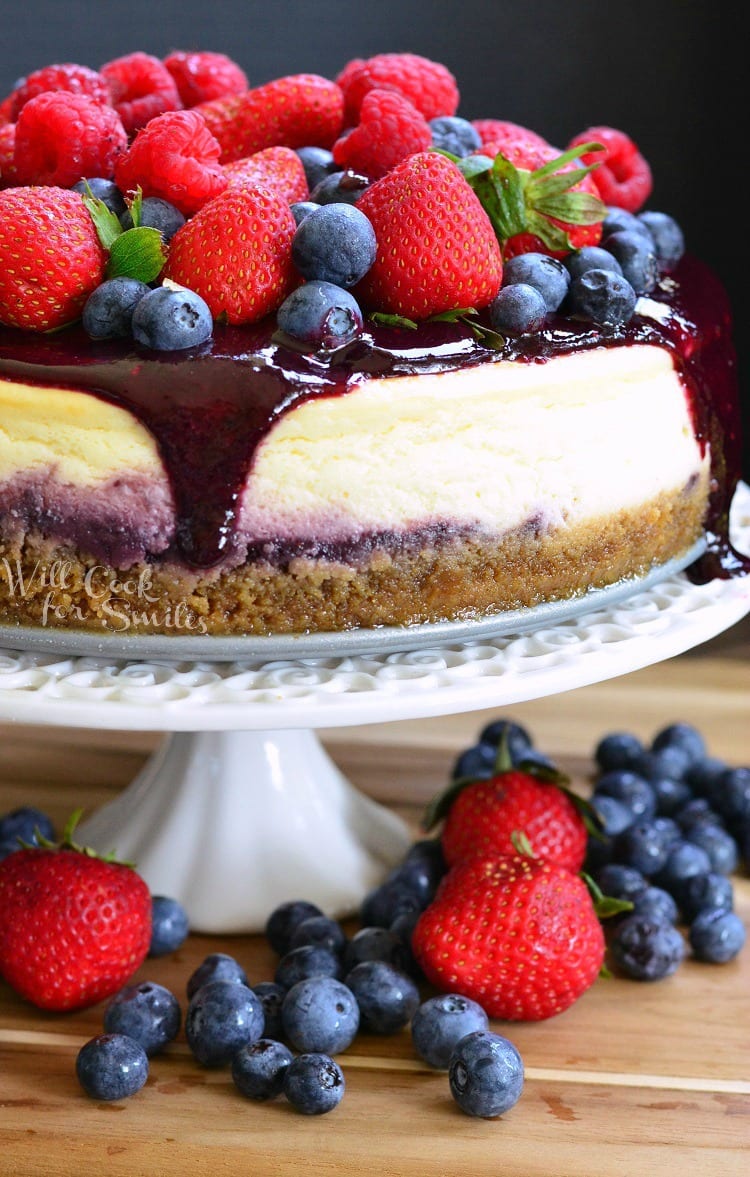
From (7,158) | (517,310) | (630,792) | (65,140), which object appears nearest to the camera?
(517,310)

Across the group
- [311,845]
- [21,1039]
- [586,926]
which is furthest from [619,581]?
[21,1039]

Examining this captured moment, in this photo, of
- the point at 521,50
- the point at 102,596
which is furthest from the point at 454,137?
the point at 521,50

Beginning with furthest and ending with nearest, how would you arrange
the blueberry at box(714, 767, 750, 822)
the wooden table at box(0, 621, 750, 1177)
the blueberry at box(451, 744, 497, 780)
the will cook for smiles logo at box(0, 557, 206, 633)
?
the blueberry at box(451, 744, 497, 780), the blueberry at box(714, 767, 750, 822), the will cook for smiles logo at box(0, 557, 206, 633), the wooden table at box(0, 621, 750, 1177)

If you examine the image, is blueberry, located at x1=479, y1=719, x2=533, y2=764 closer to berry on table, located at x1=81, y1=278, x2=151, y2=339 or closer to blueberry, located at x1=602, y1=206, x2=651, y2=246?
blueberry, located at x1=602, y1=206, x2=651, y2=246

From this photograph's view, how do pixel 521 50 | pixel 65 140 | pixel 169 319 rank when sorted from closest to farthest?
pixel 169 319, pixel 65 140, pixel 521 50

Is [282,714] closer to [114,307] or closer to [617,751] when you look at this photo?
[114,307]

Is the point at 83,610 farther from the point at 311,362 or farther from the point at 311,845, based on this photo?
the point at 311,845

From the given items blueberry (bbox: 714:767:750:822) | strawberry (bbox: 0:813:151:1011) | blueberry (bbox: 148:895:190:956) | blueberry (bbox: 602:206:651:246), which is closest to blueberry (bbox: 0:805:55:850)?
blueberry (bbox: 148:895:190:956)
